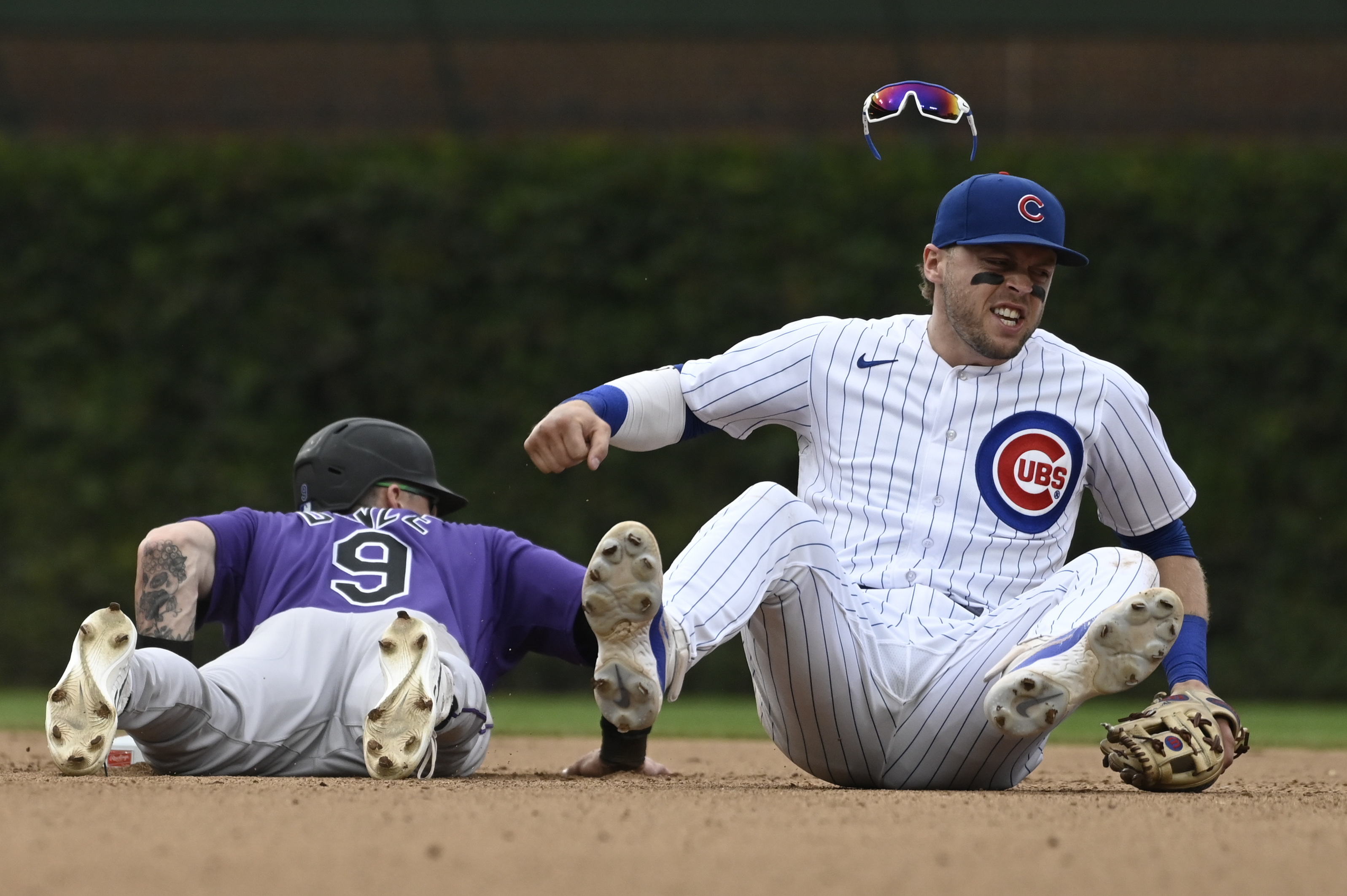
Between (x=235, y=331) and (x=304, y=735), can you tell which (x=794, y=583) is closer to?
(x=304, y=735)

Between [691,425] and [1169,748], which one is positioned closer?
[1169,748]

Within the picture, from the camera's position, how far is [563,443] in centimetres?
336

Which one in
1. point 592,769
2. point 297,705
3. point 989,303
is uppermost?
point 989,303

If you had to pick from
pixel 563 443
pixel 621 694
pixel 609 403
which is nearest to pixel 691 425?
pixel 609 403

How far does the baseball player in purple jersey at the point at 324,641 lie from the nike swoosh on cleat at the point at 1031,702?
45.2 inches

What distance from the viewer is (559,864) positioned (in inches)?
86.4

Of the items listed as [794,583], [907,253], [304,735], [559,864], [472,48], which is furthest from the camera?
[472,48]

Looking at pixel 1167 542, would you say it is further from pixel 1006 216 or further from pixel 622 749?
pixel 622 749

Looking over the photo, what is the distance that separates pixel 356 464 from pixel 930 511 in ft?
5.22

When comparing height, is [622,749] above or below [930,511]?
below

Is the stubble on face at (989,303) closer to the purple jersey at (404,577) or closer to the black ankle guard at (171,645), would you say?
the purple jersey at (404,577)

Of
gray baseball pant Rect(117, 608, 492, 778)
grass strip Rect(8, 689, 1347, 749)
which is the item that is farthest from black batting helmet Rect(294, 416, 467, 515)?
grass strip Rect(8, 689, 1347, 749)

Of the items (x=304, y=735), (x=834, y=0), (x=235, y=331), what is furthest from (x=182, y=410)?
(x=304, y=735)

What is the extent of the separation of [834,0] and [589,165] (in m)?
Answer: 2.55
